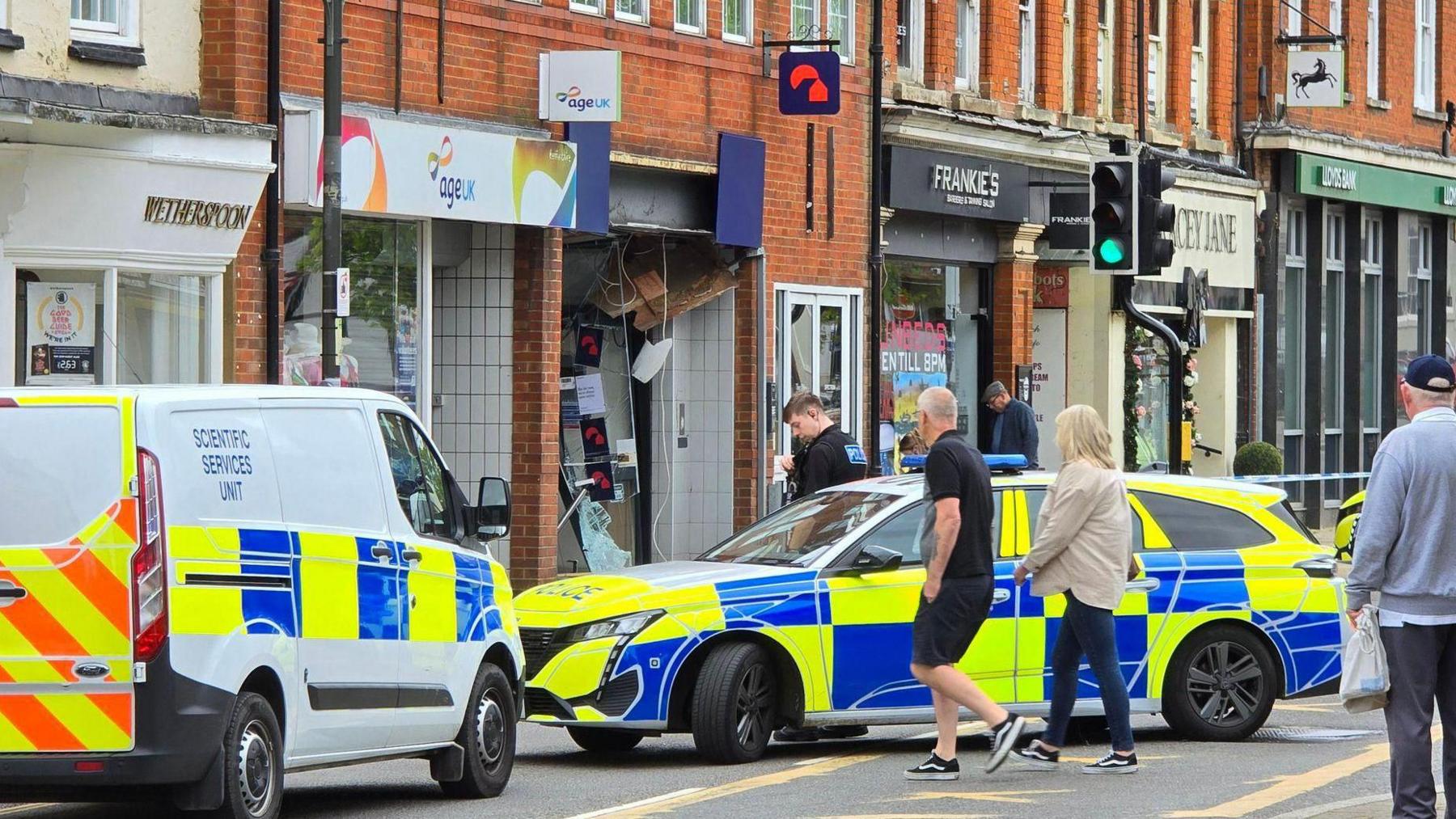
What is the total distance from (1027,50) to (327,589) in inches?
732

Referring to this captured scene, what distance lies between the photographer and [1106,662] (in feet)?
37.6

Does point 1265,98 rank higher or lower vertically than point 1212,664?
higher

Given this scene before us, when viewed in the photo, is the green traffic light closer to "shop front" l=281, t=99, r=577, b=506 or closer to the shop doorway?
"shop front" l=281, t=99, r=577, b=506

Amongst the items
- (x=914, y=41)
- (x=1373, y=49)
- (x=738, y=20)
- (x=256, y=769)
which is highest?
(x=1373, y=49)

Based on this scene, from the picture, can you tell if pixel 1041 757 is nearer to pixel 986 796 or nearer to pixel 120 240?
pixel 986 796

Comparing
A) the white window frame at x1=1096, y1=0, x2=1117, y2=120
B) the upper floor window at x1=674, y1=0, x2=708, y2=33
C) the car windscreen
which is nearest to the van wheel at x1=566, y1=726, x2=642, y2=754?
the car windscreen

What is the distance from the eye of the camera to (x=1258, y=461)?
102 ft

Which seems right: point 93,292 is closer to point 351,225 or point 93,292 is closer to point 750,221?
point 351,225

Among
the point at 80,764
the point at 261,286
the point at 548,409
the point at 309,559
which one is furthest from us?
the point at 548,409

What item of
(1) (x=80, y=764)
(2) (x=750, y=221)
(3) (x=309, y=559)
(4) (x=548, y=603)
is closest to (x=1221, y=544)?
(4) (x=548, y=603)

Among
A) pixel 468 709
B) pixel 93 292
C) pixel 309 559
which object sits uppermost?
pixel 93 292

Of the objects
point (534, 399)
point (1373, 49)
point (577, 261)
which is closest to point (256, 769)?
point (534, 399)

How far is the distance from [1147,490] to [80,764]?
20.4 ft

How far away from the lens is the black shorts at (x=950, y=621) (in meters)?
11.3
